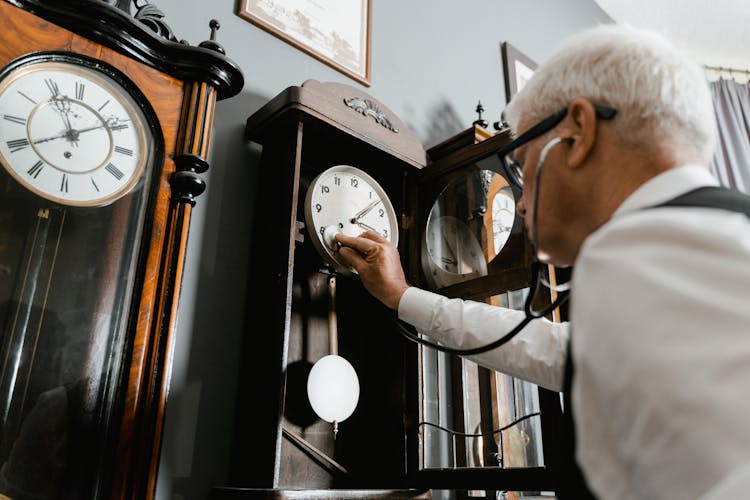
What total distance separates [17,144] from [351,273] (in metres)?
0.67

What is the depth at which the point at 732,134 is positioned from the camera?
10.3 feet

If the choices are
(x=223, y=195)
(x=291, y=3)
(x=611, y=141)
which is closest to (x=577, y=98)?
→ (x=611, y=141)

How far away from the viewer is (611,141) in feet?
2.17

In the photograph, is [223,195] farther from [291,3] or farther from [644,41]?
[644,41]

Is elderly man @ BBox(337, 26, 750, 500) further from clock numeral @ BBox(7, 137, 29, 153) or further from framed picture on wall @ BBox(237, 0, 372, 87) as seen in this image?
framed picture on wall @ BBox(237, 0, 372, 87)

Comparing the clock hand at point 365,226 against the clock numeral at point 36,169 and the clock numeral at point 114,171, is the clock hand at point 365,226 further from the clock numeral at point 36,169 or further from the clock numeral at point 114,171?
the clock numeral at point 36,169

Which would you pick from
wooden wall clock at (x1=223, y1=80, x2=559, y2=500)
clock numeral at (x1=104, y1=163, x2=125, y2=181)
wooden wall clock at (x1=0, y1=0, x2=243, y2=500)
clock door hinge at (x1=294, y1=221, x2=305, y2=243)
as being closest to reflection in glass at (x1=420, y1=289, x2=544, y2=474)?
Result: wooden wall clock at (x1=223, y1=80, x2=559, y2=500)

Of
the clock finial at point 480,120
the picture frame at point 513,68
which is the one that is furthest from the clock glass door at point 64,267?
the picture frame at point 513,68

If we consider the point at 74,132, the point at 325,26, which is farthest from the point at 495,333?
the point at 325,26

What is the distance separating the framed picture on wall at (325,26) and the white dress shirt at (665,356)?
128 centimetres

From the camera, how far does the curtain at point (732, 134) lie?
9.90 feet

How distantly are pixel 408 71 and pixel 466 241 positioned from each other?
784 millimetres

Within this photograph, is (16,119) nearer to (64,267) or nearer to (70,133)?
(70,133)

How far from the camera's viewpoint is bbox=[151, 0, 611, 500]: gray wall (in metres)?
1.13
